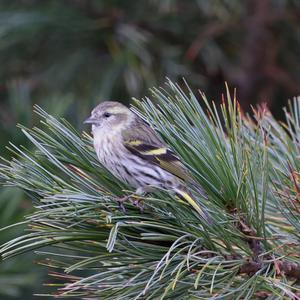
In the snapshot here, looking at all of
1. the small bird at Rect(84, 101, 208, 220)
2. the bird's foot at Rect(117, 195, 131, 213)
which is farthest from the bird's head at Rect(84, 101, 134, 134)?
the bird's foot at Rect(117, 195, 131, 213)

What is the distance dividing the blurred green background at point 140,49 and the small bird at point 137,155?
0.80m

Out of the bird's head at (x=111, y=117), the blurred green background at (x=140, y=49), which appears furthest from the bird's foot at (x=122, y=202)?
the blurred green background at (x=140, y=49)

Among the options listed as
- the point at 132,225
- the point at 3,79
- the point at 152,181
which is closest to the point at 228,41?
the point at 3,79

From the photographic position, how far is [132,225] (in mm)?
1640

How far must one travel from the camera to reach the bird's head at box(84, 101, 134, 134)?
251 centimetres

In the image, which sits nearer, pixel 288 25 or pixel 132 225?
pixel 132 225

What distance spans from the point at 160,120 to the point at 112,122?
757mm

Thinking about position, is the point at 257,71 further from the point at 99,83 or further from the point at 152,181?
the point at 152,181

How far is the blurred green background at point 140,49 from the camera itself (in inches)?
138

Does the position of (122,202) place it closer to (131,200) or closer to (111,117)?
(131,200)

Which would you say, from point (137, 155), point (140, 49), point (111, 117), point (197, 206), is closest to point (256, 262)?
point (197, 206)

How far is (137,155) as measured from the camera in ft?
7.57

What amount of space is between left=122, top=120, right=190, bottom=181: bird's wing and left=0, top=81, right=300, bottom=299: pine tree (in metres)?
0.12

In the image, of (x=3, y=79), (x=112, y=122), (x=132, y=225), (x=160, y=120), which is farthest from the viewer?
(x=3, y=79)
